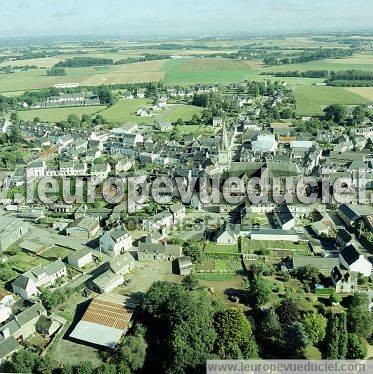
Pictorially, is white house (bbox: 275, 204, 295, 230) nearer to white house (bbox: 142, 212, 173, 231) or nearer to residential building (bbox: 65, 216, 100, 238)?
white house (bbox: 142, 212, 173, 231)

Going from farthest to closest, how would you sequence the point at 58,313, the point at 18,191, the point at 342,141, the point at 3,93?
the point at 3,93, the point at 342,141, the point at 18,191, the point at 58,313

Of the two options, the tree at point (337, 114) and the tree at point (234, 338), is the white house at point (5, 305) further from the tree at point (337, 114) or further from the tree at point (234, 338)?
the tree at point (337, 114)

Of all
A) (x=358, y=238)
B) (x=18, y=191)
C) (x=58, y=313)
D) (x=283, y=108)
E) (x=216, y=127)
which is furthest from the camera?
(x=283, y=108)

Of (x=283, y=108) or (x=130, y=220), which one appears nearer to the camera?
(x=130, y=220)

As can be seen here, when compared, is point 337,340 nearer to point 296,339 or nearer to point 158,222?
point 296,339

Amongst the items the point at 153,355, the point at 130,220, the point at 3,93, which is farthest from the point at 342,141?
the point at 3,93

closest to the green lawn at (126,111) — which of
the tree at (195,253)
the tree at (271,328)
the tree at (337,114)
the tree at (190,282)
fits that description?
the tree at (337,114)

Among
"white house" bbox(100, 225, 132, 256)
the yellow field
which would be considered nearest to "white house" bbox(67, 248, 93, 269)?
"white house" bbox(100, 225, 132, 256)

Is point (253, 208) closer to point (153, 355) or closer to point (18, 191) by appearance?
point (153, 355)
